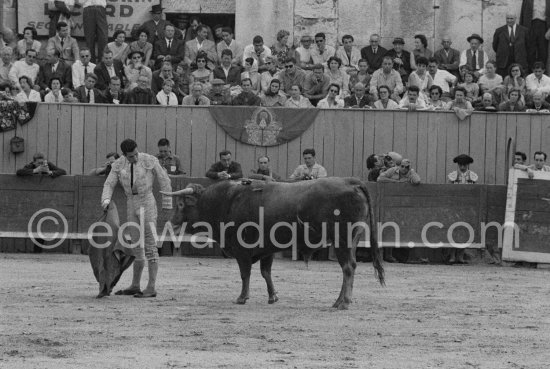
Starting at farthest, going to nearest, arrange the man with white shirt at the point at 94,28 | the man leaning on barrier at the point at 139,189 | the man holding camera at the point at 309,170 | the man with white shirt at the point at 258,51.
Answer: the man with white shirt at the point at 94,28
the man with white shirt at the point at 258,51
the man holding camera at the point at 309,170
the man leaning on barrier at the point at 139,189

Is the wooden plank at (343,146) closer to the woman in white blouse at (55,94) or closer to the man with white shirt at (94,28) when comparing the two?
the woman in white blouse at (55,94)

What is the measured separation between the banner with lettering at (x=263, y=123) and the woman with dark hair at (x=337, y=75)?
115 cm

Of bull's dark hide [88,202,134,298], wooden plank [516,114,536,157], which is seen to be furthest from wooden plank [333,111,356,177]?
bull's dark hide [88,202,134,298]

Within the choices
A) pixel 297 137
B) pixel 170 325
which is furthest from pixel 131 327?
pixel 297 137

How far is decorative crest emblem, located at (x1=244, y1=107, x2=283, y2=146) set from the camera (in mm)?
20828

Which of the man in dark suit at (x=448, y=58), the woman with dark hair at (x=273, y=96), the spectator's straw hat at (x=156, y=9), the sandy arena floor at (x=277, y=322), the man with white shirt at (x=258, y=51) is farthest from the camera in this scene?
the spectator's straw hat at (x=156, y=9)

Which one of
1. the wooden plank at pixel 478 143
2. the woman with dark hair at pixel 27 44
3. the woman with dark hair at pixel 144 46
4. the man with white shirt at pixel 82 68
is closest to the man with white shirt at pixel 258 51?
the woman with dark hair at pixel 144 46

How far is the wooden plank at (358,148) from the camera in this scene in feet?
69.0

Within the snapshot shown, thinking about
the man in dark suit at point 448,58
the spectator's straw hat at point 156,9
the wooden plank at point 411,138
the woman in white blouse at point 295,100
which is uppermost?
the spectator's straw hat at point 156,9

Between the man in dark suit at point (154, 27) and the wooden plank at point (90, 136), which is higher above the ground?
the man in dark suit at point (154, 27)

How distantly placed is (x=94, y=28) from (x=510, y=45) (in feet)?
23.3

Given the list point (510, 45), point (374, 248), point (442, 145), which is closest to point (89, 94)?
point (442, 145)

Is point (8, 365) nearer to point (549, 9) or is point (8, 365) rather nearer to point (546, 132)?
point (546, 132)

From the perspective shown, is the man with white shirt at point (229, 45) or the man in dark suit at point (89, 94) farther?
the man with white shirt at point (229, 45)
